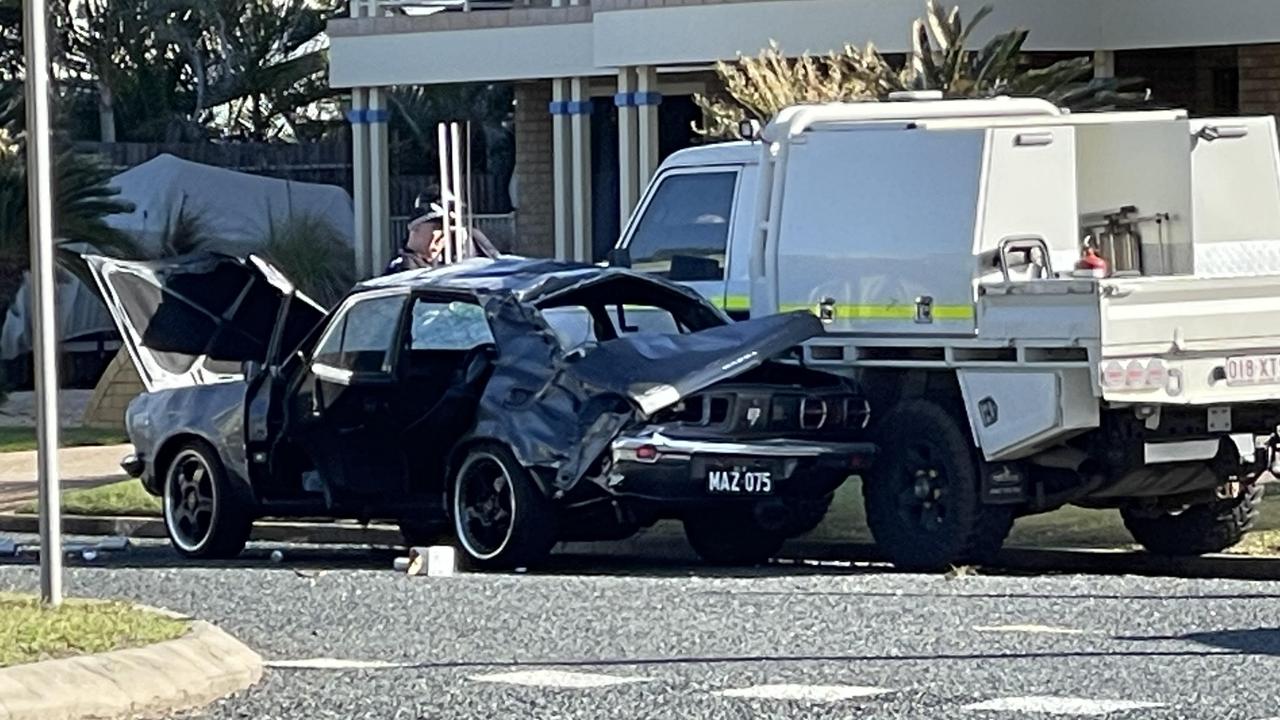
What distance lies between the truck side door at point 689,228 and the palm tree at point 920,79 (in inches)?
203

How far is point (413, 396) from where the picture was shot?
15.7 m

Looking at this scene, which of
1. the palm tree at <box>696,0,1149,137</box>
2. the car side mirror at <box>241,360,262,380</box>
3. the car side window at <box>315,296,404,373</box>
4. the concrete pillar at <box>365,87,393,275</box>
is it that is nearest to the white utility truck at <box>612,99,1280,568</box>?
the car side window at <box>315,296,404,373</box>

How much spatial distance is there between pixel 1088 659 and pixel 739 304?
634cm

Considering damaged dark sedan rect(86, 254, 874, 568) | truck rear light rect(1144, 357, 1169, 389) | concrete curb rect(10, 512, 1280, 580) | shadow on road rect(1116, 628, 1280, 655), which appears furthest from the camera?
concrete curb rect(10, 512, 1280, 580)

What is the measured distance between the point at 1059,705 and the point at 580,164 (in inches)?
912

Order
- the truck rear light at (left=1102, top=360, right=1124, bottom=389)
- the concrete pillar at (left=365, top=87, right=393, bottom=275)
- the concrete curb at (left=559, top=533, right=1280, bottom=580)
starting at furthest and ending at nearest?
the concrete pillar at (left=365, top=87, right=393, bottom=275)
the concrete curb at (left=559, top=533, right=1280, bottom=580)
the truck rear light at (left=1102, top=360, right=1124, bottom=389)

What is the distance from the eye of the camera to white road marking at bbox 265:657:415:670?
10.1m

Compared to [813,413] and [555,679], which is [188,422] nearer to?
Result: [813,413]

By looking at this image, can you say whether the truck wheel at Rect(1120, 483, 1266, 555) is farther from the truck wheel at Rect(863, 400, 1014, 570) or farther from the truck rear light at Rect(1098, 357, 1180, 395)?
the truck rear light at Rect(1098, 357, 1180, 395)

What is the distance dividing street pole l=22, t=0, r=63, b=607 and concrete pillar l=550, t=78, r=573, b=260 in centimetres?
2122

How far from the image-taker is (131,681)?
367 inches

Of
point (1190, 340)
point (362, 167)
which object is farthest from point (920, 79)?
point (362, 167)

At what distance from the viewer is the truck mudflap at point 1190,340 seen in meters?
13.8

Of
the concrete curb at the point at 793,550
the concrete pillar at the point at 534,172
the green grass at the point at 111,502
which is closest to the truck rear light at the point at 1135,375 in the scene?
→ the concrete curb at the point at 793,550
